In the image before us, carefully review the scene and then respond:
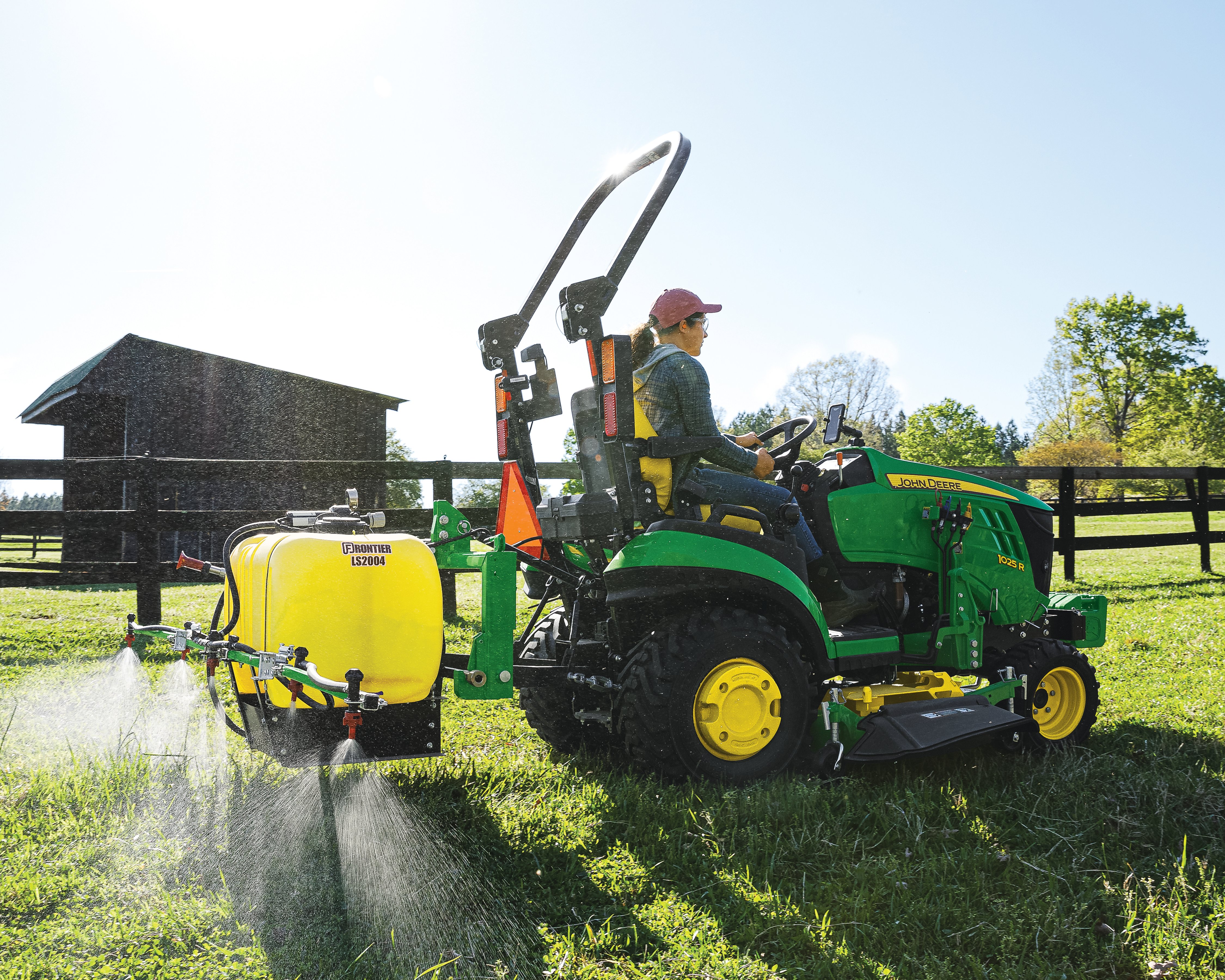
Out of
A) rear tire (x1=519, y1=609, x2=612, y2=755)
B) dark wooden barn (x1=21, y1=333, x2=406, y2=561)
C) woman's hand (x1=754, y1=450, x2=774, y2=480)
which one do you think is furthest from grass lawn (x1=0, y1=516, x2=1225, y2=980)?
dark wooden barn (x1=21, y1=333, x2=406, y2=561)

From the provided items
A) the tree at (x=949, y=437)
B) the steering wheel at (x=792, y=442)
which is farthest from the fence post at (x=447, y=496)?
the tree at (x=949, y=437)

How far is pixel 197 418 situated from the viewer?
745 inches

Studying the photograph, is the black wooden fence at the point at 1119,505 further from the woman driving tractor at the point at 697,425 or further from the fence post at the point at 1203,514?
the woman driving tractor at the point at 697,425

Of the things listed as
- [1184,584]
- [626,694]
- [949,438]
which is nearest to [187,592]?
[626,694]

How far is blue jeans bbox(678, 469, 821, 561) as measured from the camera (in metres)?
3.61

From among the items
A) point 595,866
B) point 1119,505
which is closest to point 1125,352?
point 1119,505

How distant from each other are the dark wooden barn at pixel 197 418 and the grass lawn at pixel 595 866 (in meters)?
11.8

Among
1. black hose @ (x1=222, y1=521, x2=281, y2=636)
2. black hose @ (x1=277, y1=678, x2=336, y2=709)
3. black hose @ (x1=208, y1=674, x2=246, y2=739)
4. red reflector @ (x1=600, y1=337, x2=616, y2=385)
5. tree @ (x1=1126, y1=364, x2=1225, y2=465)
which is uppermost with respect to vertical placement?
tree @ (x1=1126, y1=364, x2=1225, y2=465)

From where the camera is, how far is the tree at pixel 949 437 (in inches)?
1827

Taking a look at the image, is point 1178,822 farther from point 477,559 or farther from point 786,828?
point 477,559

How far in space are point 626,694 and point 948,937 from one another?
1227 mm

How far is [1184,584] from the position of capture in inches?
415

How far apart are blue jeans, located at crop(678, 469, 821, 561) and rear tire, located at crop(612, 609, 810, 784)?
496 mm

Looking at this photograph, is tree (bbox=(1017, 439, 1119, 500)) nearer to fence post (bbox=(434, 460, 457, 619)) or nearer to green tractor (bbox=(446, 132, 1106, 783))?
fence post (bbox=(434, 460, 457, 619))
